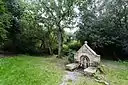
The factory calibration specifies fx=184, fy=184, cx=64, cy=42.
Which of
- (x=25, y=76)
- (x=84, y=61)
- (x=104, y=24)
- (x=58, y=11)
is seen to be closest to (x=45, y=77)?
(x=25, y=76)

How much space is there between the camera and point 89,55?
1408cm

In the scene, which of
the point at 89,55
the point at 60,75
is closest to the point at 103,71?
the point at 89,55

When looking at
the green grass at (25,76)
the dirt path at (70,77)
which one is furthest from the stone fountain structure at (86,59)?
the green grass at (25,76)

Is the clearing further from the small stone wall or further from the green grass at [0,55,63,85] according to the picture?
the small stone wall

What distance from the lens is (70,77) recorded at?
39.1 ft

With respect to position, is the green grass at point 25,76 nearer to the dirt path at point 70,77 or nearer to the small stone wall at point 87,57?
the dirt path at point 70,77

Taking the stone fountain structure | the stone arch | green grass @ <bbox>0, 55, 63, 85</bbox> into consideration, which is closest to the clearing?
green grass @ <bbox>0, 55, 63, 85</bbox>

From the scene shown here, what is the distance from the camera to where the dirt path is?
10911 millimetres

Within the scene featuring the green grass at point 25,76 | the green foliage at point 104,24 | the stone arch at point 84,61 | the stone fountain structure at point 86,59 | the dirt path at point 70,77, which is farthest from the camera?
the green foliage at point 104,24

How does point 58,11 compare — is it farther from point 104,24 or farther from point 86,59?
point 86,59

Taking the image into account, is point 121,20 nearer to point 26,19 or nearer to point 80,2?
point 80,2

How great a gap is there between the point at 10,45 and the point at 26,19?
154 inches

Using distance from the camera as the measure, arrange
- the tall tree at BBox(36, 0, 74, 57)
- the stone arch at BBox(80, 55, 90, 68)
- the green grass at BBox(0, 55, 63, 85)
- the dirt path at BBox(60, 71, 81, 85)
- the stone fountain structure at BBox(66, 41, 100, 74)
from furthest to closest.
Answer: the tall tree at BBox(36, 0, 74, 57), the stone arch at BBox(80, 55, 90, 68), the stone fountain structure at BBox(66, 41, 100, 74), the dirt path at BBox(60, 71, 81, 85), the green grass at BBox(0, 55, 63, 85)

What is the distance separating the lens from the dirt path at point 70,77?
10911mm
